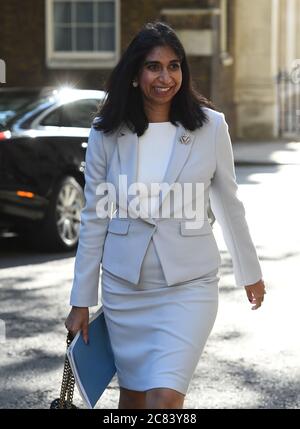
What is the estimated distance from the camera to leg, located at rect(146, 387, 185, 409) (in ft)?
12.8

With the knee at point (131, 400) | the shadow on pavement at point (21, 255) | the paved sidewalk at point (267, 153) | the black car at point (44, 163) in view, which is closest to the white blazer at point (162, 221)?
the knee at point (131, 400)

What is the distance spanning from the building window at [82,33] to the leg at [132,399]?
21.1m

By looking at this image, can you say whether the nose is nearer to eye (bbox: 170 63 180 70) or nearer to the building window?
eye (bbox: 170 63 180 70)

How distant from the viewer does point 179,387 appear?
12.9ft

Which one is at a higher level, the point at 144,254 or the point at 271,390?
the point at 144,254

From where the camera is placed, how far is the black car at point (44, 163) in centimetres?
1077

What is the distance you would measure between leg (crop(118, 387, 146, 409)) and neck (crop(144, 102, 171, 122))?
1.00 m

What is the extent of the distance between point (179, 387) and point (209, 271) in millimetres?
477

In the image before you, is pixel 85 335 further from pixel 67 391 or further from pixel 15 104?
pixel 15 104

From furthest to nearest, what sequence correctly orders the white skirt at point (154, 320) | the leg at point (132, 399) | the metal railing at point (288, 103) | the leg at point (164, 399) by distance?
the metal railing at point (288, 103) → the leg at point (132, 399) → the white skirt at point (154, 320) → the leg at point (164, 399)

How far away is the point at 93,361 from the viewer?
417 cm

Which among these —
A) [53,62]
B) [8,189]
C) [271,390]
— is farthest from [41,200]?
[53,62]

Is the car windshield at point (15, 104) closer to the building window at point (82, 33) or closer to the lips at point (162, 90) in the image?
the lips at point (162, 90)
